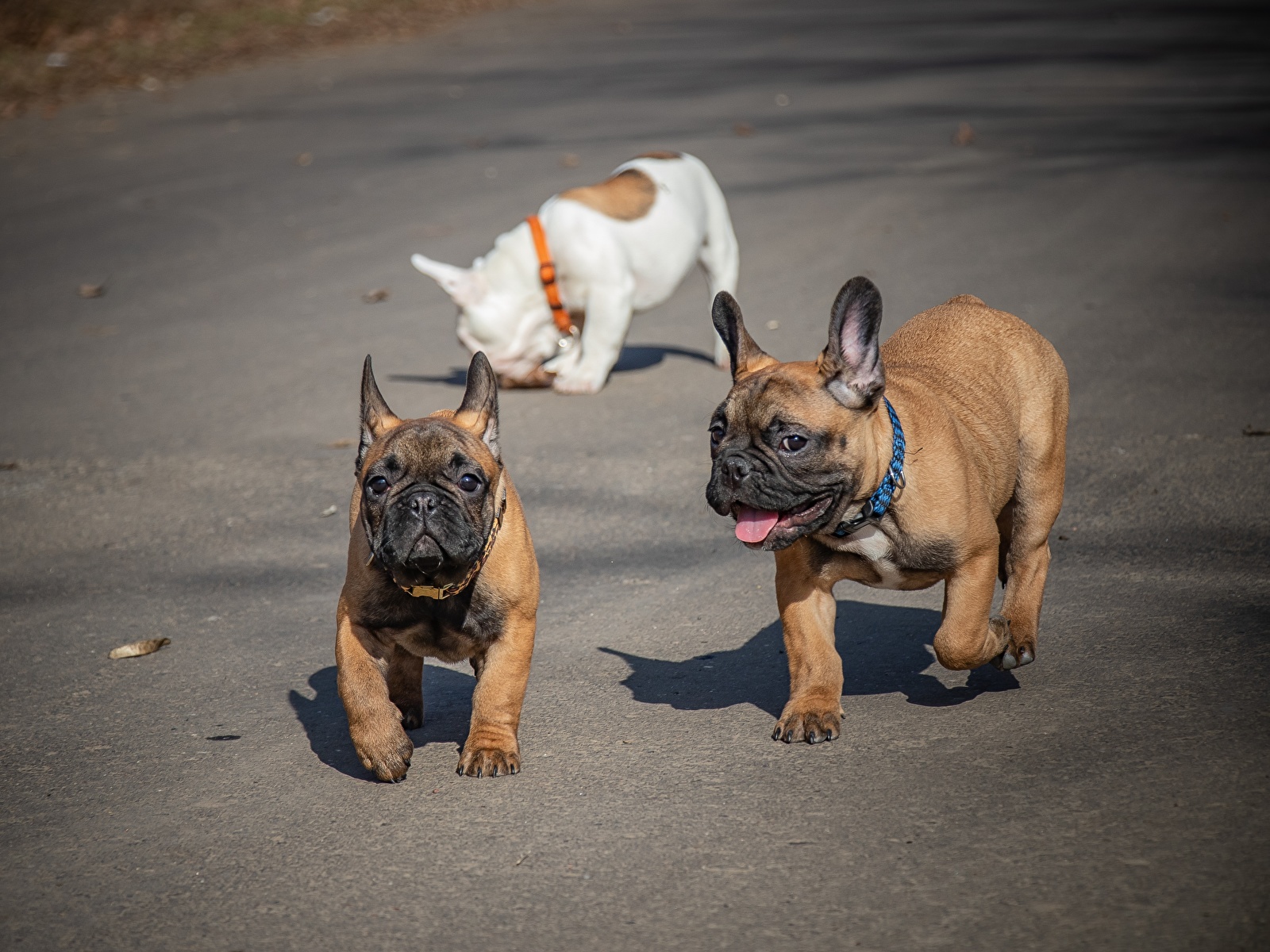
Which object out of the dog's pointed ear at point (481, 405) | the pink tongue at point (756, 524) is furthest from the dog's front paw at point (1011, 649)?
the dog's pointed ear at point (481, 405)

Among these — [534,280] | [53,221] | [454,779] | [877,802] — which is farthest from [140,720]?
[53,221]

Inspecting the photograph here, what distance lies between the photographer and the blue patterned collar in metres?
4.69

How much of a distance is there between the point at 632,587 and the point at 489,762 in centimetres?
192

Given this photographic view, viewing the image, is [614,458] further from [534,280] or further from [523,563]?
[523,563]

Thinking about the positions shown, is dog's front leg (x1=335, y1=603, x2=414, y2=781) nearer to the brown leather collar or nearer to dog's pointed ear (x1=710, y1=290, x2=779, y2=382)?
the brown leather collar

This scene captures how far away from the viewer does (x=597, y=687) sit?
5492 mm

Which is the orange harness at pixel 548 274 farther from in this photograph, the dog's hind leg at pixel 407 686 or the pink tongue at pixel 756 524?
the pink tongue at pixel 756 524

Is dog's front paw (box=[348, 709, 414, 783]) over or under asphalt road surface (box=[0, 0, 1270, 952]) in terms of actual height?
over

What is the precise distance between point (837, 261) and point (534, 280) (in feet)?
10.8

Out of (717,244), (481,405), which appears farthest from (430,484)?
(717,244)

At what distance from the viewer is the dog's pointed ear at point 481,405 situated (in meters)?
5.07

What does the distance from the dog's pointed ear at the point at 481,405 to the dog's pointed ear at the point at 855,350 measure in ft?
4.03

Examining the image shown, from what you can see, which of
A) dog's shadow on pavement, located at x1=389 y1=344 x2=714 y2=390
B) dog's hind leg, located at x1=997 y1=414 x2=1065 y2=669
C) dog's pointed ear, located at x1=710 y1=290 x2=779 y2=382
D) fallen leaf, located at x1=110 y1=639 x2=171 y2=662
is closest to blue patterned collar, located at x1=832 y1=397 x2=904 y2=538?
dog's pointed ear, located at x1=710 y1=290 x2=779 y2=382

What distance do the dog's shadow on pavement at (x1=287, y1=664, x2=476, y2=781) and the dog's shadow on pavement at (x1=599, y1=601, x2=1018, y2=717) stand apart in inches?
25.5
